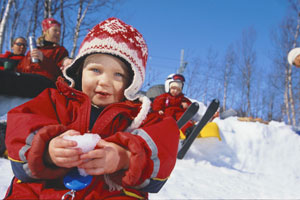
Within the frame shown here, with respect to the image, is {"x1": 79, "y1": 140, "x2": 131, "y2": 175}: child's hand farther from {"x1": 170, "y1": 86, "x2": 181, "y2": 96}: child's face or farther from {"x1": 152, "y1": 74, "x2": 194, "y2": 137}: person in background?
{"x1": 170, "y1": 86, "x2": 181, "y2": 96}: child's face

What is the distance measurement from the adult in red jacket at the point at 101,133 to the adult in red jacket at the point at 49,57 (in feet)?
7.34

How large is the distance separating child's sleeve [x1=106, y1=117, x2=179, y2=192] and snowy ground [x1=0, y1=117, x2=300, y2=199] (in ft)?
4.08

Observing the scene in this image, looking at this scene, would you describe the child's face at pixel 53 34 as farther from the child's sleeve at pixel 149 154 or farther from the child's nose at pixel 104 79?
the child's sleeve at pixel 149 154

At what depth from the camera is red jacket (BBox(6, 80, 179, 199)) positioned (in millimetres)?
729

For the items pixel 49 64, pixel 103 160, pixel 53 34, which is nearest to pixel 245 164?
pixel 49 64

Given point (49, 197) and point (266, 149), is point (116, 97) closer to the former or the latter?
point (49, 197)

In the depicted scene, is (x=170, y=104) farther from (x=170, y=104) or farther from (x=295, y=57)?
(x=295, y=57)

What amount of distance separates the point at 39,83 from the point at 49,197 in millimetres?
2735

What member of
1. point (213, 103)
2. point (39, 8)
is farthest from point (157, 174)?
point (39, 8)

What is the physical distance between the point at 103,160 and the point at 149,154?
0.18 m

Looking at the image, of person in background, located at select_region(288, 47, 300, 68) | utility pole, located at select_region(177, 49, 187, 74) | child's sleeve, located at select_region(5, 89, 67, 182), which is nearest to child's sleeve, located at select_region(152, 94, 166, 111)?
person in background, located at select_region(288, 47, 300, 68)

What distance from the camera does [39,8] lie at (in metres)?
9.14

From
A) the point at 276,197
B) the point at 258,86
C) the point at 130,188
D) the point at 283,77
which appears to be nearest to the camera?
the point at 130,188

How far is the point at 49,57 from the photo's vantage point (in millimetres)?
3125
